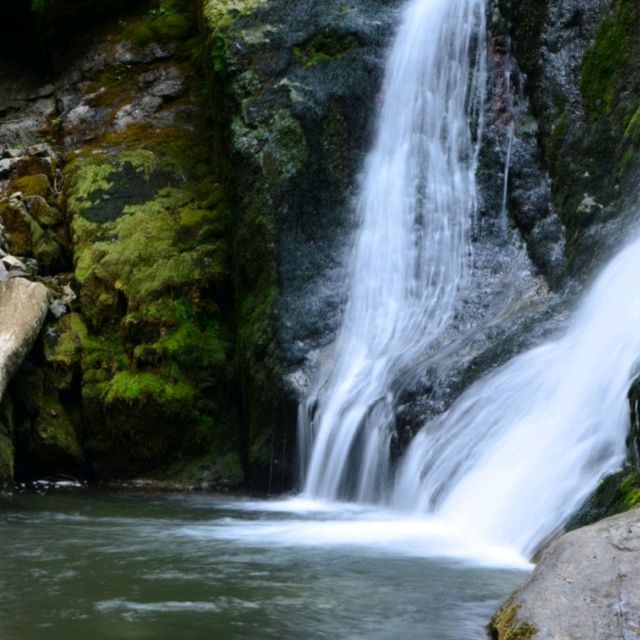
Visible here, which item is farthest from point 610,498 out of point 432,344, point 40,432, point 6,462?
point 40,432

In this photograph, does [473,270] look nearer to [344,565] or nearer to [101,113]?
[344,565]

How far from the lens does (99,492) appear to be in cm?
962

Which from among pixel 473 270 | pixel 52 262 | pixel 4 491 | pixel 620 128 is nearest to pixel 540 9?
pixel 620 128

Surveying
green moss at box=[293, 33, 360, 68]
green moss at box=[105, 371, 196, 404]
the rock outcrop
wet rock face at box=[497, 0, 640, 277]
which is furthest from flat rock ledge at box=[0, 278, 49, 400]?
wet rock face at box=[497, 0, 640, 277]

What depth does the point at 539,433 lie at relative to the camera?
670cm

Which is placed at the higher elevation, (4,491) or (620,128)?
(620,128)

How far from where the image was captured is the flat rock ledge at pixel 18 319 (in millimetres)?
9875

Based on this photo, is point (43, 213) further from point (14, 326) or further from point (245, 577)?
point (245, 577)

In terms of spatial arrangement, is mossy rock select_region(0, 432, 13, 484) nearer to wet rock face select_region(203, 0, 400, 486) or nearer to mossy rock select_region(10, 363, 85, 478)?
mossy rock select_region(10, 363, 85, 478)

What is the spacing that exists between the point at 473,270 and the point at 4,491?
4.76 meters

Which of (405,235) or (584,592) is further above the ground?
(405,235)

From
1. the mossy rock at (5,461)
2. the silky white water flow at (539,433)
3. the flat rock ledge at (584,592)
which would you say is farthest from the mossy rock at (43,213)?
the flat rock ledge at (584,592)

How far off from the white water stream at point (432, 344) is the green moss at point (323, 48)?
54cm

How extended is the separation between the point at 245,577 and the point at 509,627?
6.24 ft
